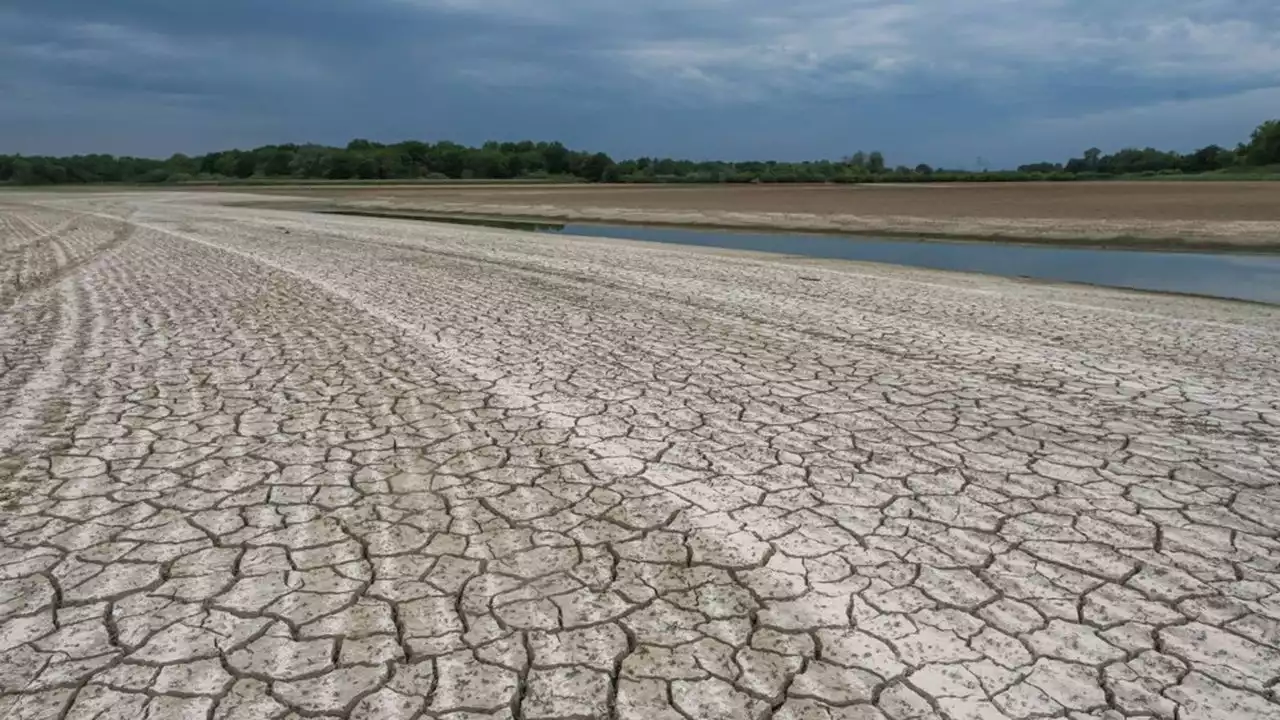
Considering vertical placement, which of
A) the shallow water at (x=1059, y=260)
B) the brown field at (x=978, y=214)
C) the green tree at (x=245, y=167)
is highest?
the green tree at (x=245, y=167)

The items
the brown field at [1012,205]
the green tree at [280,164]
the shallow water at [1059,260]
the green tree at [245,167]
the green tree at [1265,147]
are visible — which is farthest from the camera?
the green tree at [245,167]

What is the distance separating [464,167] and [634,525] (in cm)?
9978

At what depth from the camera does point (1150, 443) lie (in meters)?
4.42

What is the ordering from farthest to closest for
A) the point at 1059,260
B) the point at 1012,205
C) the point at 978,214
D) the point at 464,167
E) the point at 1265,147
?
the point at 464,167 → the point at 1265,147 → the point at 1012,205 → the point at 978,214 → the point at 1059,260

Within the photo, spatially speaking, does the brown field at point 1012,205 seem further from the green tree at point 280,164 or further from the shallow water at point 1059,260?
the green tree at point 280,164

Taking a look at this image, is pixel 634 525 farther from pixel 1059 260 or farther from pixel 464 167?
pixel 464 167

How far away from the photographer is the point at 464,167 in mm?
98312

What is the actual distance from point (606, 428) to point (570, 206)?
3344cm

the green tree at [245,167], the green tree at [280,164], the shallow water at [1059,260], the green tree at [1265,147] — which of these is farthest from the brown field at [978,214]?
the green tree at [245,167]

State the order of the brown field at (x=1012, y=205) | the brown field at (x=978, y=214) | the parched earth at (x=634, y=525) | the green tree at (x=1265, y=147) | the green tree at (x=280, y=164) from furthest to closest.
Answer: the green tree at (x=280, y=164) < the green tree at (x=1265, y=147) < the brown field at (x=1012, y=205) < the brown field at (x=978, y=214) < the parched earth at (x=634, y=525)

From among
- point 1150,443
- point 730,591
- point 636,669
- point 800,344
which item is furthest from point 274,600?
point 800,344

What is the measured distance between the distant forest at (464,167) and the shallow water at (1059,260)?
159ft

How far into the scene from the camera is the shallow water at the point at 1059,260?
530 inches

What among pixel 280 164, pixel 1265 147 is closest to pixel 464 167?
pixel 280 164
